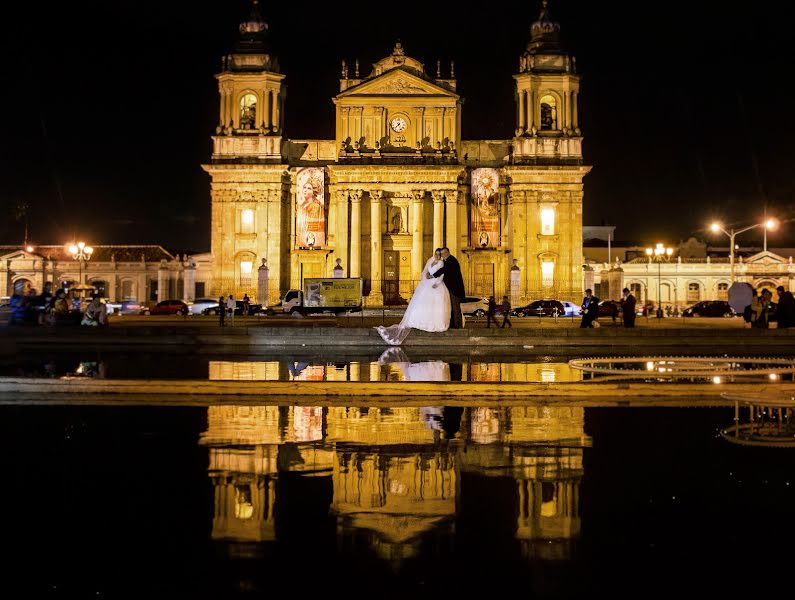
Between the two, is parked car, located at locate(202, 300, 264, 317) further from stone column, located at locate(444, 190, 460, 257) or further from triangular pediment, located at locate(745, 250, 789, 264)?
triangular pediment, located at locate(745, 250, 789, 264)

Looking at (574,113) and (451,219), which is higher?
(574,113)

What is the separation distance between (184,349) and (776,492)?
16.8m

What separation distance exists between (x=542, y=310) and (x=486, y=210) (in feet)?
35.3

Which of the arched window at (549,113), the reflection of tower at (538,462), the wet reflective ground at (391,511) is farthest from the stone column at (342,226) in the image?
the wet reflective ground at (391,511)

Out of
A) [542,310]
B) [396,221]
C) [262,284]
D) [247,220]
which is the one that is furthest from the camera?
[396,221]

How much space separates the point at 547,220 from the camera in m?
52.7

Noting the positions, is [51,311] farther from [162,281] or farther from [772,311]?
[162,281]

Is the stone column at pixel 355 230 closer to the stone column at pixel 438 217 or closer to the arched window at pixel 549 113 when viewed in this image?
the stone column at pixel 438 217

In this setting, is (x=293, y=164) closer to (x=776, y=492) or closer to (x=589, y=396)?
(x=589, y=396)

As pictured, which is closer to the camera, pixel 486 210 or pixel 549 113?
pixel 486 210

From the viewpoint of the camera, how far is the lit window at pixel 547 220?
5259cm

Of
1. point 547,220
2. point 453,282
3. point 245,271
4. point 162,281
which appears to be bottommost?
point 453,282

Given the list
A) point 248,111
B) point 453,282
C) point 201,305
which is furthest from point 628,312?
point 248,111

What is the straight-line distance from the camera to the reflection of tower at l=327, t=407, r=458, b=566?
15.7 ft
